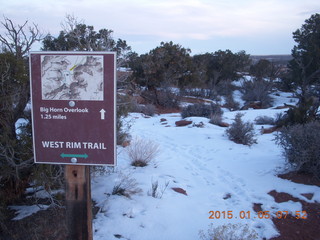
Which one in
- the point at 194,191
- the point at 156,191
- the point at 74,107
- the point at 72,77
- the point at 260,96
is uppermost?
the point at 72,77

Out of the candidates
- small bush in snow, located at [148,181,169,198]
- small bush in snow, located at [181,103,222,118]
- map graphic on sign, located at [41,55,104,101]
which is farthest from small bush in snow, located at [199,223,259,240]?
small bush in snow, located at [181,103,222,118]

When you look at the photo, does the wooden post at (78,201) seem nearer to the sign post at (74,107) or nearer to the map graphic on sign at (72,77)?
the sign post at (74,107)

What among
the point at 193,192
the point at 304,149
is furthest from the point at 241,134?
the point at 193,192

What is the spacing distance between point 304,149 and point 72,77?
4.33 meters

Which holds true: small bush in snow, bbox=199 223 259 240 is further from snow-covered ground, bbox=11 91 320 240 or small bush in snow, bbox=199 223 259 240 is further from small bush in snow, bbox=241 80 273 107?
small bush in snow, bbox=241 80 273 107

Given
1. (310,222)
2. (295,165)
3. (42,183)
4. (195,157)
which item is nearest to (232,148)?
(195,157)

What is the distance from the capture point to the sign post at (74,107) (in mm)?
1989

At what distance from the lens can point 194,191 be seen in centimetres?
473

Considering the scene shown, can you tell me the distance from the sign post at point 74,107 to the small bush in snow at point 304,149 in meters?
3.93

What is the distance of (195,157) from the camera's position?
6770mm

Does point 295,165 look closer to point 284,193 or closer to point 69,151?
point 284,193

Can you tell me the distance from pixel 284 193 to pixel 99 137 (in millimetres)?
3686

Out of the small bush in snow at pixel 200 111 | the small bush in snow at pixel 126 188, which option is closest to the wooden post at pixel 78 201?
the small bush in snow at pixel 126 188
